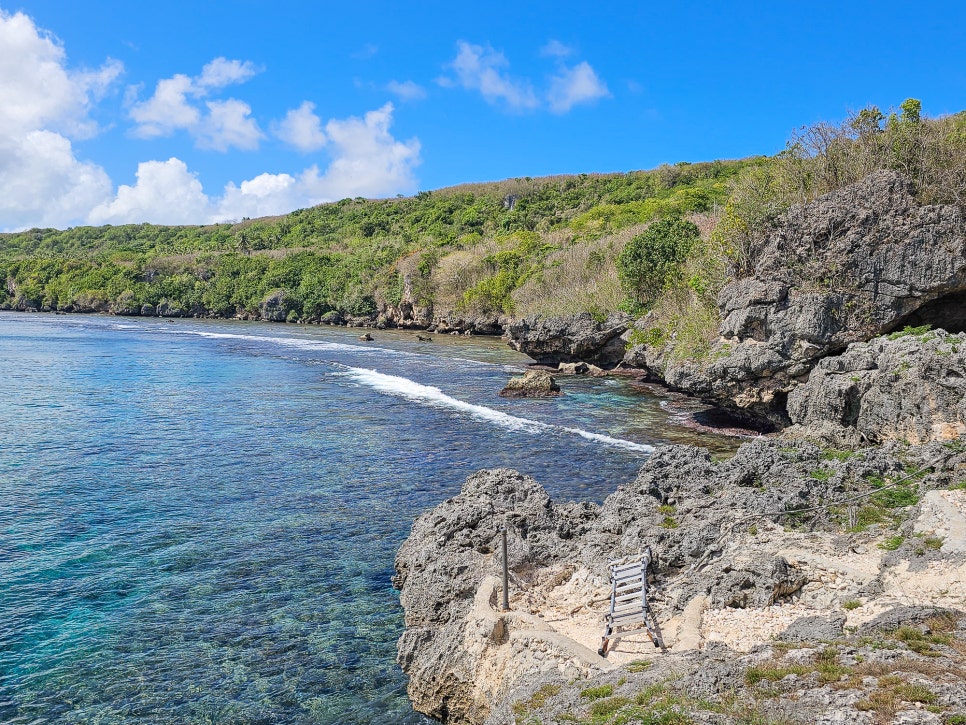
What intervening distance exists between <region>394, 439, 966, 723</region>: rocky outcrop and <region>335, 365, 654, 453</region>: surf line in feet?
32.7

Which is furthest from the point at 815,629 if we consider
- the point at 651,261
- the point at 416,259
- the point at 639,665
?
the point at 416,259

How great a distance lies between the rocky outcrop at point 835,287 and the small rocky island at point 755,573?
309mm

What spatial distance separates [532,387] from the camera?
40.9 meters

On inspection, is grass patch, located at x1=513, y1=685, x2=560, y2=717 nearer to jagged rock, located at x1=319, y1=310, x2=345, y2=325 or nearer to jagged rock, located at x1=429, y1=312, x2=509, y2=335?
jagged rock, located at x1=429, y1=312, x2=509, y2=335

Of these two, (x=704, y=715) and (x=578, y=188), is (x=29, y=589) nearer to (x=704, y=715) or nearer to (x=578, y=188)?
(x=704, y=715)

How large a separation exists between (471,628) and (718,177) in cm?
12992

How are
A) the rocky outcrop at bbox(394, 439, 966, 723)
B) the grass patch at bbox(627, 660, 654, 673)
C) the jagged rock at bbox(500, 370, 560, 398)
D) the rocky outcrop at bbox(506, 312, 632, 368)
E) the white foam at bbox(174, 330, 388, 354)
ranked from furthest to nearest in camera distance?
the white foam at bbox(174, 330, 388, 354), the rocky outcrop at bbox(506, 312, 632, 368), the jagged rock at bbox(500, 370, 560, 398), the rocky outcrop at bbox(394, 439, 966, 723), the grass patch at bbox(627, 660, 654, 673)

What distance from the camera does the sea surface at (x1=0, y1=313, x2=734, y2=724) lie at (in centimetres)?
1265

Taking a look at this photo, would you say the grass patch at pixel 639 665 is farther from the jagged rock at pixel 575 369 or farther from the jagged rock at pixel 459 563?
the jagged rock at pixel 575 369

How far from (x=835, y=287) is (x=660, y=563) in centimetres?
2027

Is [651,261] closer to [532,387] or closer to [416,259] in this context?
[532,387]

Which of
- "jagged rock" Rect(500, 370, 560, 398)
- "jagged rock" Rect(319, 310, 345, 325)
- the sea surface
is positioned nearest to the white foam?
the sea surface

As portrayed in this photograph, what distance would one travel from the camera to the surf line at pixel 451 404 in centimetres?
Result: 2972

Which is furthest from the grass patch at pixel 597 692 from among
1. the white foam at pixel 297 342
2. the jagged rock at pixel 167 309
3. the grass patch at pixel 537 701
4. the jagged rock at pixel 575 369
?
the jagged rock at pixel 167 309
